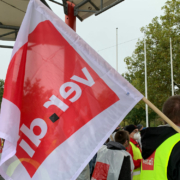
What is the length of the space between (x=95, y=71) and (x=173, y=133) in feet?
2.62

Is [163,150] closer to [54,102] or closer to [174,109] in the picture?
[174,109]

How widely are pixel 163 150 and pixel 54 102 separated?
0.93 metres

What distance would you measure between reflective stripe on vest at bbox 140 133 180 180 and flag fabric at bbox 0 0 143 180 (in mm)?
383

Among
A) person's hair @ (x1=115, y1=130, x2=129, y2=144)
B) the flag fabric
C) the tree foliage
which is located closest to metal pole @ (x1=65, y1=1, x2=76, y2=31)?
person's hair @ (x1=115, y1=130, x2=129, y2=144)

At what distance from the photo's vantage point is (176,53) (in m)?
19.6

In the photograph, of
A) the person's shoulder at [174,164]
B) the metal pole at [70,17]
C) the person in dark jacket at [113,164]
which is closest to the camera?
the person's shoulder at [174,164]

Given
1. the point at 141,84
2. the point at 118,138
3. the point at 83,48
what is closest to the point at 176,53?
the point at 141,84

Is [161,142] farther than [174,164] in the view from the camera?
Yes

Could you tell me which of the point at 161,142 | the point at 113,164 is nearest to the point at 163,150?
the point at 161,142

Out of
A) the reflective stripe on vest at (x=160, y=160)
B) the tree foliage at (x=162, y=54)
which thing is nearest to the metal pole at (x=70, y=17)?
the reflective stripe on vest at (x=160, y=160)

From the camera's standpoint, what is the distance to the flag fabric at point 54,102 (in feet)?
6.08

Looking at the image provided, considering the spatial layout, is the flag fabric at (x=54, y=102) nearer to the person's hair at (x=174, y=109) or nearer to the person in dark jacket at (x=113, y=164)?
the person's hair at (x=174, y=109)

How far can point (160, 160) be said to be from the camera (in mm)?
1731

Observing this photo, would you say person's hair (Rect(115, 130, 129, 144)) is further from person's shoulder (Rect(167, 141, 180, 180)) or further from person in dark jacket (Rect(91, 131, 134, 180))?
person's shoulder (Rect(167, 141, 180, 180))
